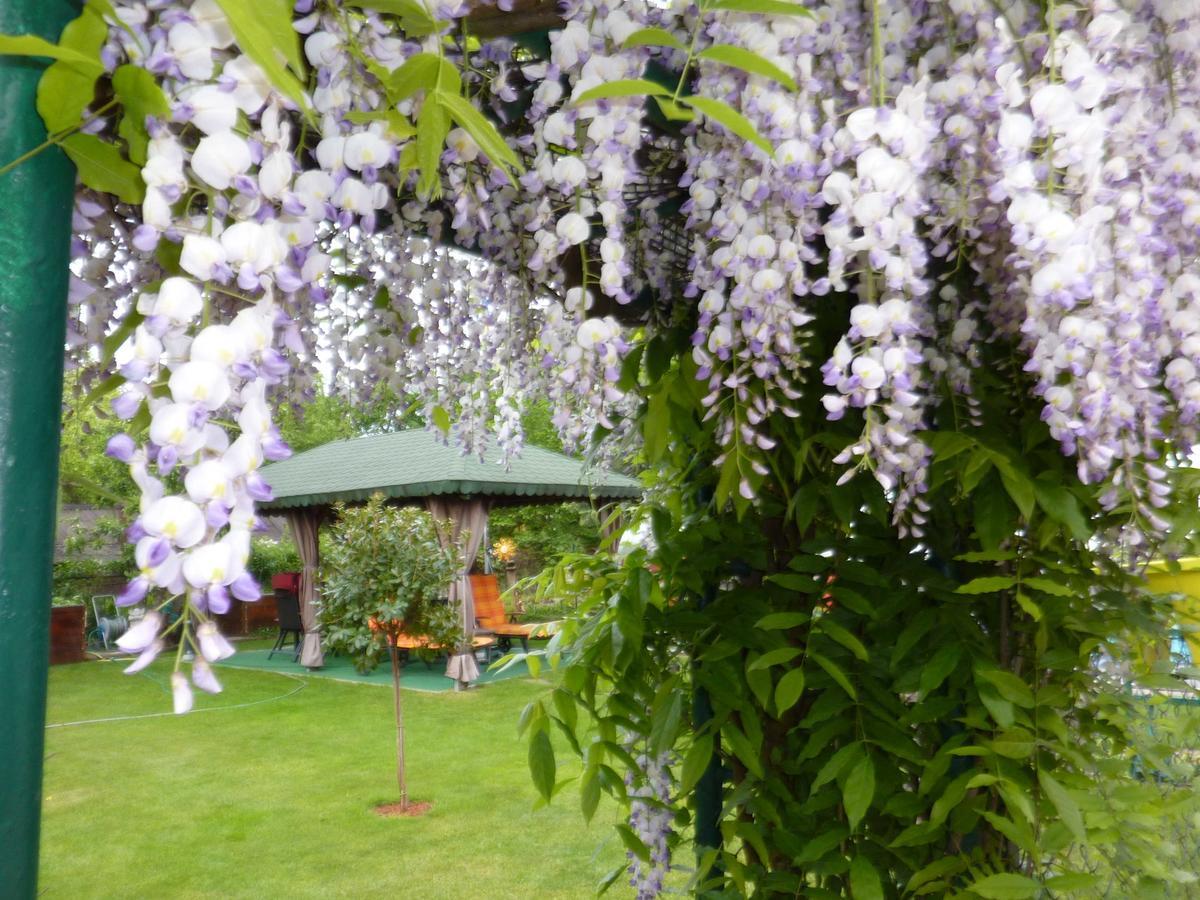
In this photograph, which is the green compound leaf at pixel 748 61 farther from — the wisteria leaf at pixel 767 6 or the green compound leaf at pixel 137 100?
the green compound leaf at pixel 137 100

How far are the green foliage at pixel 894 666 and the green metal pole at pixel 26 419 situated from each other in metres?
0.88

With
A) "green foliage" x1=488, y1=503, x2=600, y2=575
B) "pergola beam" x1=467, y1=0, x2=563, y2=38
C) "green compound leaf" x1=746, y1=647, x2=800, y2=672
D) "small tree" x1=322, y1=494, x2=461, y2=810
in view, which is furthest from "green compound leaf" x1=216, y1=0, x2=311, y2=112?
"green foliage" x1=488, y1=503, x2=600, y2=575

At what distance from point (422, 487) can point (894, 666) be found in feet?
29.5

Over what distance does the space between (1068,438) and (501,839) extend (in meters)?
4.57

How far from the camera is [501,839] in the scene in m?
4.90

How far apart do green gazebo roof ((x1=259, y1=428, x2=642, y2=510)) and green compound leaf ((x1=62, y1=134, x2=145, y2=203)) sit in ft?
27.9

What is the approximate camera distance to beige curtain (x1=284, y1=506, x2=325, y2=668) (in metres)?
10.7

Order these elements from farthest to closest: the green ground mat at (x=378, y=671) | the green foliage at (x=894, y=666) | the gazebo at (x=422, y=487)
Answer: the gazebo at (x=422, y=487)
the green ground mat at (x=378, y=671)
the green foliage at (x=894, y=666)

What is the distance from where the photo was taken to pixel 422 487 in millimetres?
9984

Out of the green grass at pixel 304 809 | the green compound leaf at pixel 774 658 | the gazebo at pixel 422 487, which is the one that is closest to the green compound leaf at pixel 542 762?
the green compound leaf at pixel 774 658

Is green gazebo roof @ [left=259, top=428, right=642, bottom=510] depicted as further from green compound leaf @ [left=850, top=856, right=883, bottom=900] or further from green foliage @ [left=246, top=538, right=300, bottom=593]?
green compound leaf @ [left=850, top=856, right=883, bottom=900]

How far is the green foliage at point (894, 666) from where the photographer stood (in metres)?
1.26

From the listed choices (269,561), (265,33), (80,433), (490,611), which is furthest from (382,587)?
(269,561)

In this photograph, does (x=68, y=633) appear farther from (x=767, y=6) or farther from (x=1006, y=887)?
(x=767, y=6)
